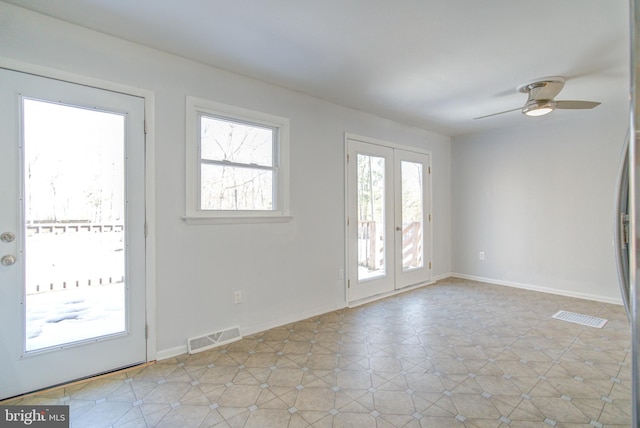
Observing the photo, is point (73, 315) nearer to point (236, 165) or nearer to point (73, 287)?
point (73, 287)

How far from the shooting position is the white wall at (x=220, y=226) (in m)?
2.28

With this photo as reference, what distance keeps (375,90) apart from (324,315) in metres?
2.59

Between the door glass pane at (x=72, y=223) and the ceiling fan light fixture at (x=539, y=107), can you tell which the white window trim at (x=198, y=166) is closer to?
the door glass pane at (x=72, y=223)

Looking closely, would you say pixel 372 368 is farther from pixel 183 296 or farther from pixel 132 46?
pixel 132 46

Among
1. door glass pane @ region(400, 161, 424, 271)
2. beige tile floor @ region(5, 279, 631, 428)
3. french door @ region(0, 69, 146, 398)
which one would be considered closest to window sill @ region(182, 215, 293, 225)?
french door @ region(0, 69, 146, 398)

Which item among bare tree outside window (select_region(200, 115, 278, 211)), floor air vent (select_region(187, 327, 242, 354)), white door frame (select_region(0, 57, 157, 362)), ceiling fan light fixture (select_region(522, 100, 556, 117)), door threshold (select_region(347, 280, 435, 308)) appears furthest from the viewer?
door threshold (select_region(347, 280, 435, 308))

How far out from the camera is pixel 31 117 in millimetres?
2119

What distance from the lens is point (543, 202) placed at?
469 centimetres

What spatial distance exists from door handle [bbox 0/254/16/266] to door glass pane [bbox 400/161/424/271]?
4.26 meters

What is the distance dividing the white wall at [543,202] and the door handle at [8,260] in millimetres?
5622

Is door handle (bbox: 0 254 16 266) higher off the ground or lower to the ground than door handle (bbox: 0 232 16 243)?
lower

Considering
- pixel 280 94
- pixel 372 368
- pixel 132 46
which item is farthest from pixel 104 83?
pixel 372 368

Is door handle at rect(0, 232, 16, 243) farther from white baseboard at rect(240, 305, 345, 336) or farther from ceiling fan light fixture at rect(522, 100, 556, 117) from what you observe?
ceiling fan light fixture at rect(522, 100, 556, 117)

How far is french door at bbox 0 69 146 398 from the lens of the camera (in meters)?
2.05
